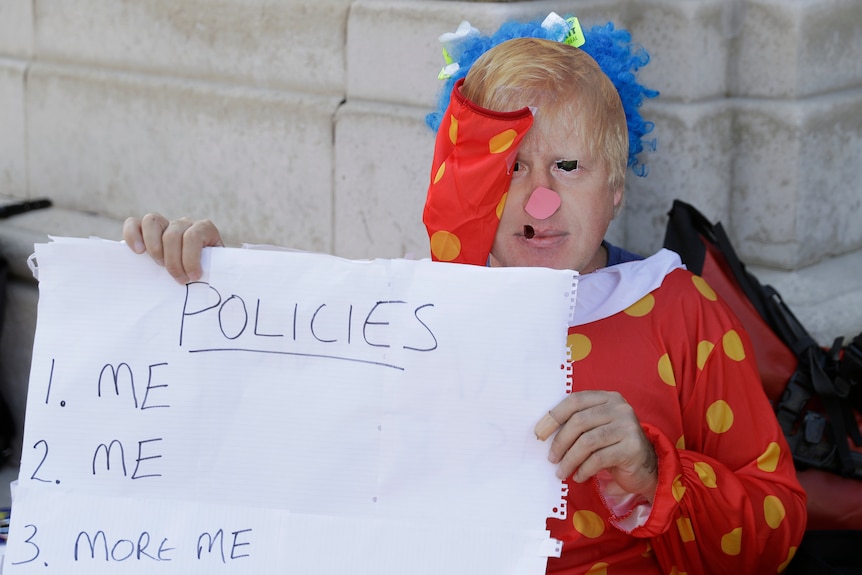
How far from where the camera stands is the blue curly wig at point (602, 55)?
2.05 m

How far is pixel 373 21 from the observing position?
2.90 m

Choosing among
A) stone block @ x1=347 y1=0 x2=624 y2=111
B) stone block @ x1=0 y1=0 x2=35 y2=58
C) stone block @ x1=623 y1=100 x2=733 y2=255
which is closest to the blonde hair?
stone block @ x1=347 y1=0 x2=624 y2=111

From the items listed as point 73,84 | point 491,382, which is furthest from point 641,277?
point 73,84

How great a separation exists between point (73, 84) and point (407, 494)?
2.57 meters

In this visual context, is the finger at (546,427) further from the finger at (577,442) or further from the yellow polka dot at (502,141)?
the yellow polka dot at (502,141)

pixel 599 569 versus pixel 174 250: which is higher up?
pixel 174 250

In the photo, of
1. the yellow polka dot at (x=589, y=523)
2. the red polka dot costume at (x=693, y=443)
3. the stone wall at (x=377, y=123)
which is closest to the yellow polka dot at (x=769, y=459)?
the red polka dot costume at (x=693, y=443)

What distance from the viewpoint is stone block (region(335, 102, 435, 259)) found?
2881 mm

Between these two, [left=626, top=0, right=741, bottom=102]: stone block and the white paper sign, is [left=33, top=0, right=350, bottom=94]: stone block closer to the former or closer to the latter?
[left=626, top=0, right=741, bottom=102]: stone block

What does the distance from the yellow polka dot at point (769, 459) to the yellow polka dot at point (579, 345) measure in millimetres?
329

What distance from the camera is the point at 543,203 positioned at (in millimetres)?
1896

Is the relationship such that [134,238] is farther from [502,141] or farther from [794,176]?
[794,176]

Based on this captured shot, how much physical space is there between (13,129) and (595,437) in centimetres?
300

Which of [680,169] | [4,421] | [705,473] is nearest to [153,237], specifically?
[705,473]
